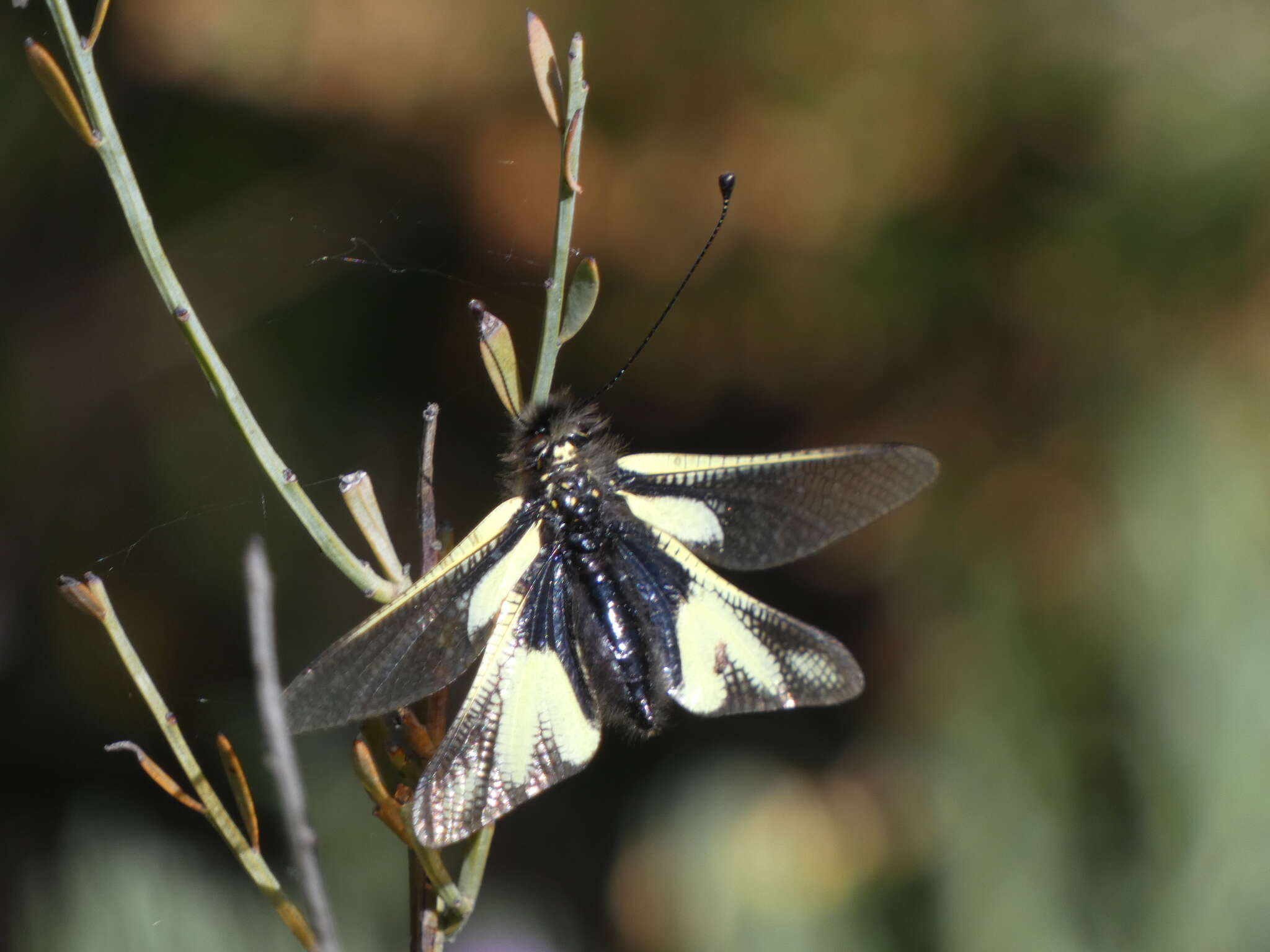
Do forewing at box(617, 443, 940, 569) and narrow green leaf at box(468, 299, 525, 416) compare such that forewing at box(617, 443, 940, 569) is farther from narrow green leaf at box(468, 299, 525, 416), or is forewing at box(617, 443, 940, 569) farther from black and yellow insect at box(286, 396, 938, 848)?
narrow green leaf at box(468, 299, 525, 416)

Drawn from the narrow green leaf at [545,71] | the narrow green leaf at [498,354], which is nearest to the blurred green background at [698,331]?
the narrow green leaf at [498,354]

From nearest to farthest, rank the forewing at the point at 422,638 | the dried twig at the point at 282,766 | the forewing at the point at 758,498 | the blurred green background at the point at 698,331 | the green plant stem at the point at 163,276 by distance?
the dried twig at the point at 282,766 < the green plant stem at the point at 163,276 < the forewing at the point at 422,638 < the forewing at the point at 758,498 < the blurred green background at the point at 698,331

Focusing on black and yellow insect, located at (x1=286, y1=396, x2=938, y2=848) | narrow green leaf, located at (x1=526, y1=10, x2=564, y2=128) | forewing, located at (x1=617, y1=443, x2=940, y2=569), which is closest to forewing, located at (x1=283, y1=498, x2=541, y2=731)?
black and yellow insect, located at (x1=286, y1=396, x2=938, y2=848)

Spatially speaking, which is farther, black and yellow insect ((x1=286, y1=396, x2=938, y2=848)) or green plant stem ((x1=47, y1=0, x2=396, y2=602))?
black and yellow insect ((x1=286, y1=396, x2=938, y2=848))

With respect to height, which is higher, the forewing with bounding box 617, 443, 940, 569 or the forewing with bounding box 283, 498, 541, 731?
the forewing with bounding box 617, 443, 940, 569

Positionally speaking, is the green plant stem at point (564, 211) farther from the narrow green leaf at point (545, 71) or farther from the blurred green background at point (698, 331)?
the blurred green background at point (698, 331)

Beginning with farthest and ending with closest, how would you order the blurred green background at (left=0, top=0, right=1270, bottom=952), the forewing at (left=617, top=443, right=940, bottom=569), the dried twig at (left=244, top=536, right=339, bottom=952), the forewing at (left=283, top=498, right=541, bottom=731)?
1. the blurred green background at (left=0, top=0, right=1270, bottom=952)
2. the forewing at (left=617, top=443, right=940, bottom=569)
3. the forewing at (left=283, top=498, right=541, bottom=731)
4. the dried twig at (left=244, top=536, right=339, bottom=952)

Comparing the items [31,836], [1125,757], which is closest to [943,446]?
[1125,757]

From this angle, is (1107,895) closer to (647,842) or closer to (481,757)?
(647,842)
